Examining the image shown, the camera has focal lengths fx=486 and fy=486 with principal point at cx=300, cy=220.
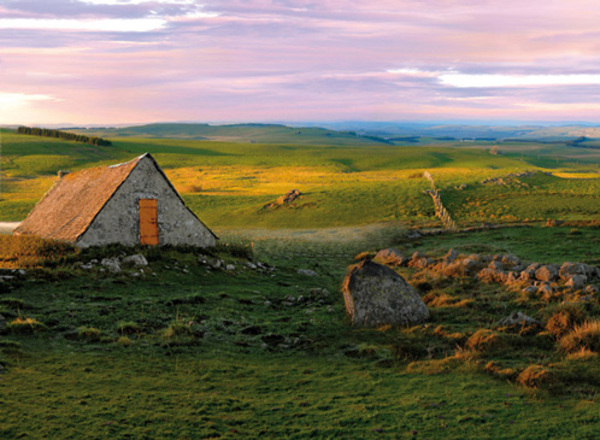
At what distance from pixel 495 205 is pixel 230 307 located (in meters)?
45.3

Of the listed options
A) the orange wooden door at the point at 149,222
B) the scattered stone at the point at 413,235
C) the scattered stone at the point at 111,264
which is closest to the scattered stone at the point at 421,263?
the scattered stone at the point at 413,235

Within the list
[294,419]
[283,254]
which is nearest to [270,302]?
[294,419]

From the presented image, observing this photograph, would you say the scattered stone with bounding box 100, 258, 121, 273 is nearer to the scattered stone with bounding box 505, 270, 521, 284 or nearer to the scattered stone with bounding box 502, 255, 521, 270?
the scattered stone with bounding box 505, 270, 521, 284

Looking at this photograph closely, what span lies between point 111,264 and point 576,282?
61.8ft

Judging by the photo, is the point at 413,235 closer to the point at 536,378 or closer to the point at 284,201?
the point at 284,201

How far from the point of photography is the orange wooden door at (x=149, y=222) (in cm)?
2552

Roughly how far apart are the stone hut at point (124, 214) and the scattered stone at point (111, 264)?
7.79 ft

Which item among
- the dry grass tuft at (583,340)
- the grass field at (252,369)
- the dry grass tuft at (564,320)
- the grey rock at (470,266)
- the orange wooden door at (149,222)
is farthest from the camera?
the orange wooden door at (149,222)

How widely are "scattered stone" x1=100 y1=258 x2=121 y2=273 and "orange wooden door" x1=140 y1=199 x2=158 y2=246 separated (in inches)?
143

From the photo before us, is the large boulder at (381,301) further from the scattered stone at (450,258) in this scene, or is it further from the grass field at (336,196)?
the grass field at (336,196)

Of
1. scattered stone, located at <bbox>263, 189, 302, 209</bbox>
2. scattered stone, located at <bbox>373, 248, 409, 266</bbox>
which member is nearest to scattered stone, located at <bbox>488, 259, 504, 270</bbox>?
scattered stone, located at <bbox>373, 248, 409, 266</bbox>

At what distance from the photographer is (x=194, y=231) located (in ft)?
90.0

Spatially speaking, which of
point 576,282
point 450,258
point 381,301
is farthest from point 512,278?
point 381,301

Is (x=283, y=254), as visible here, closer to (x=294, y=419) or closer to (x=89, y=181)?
(x=89, y=181)
